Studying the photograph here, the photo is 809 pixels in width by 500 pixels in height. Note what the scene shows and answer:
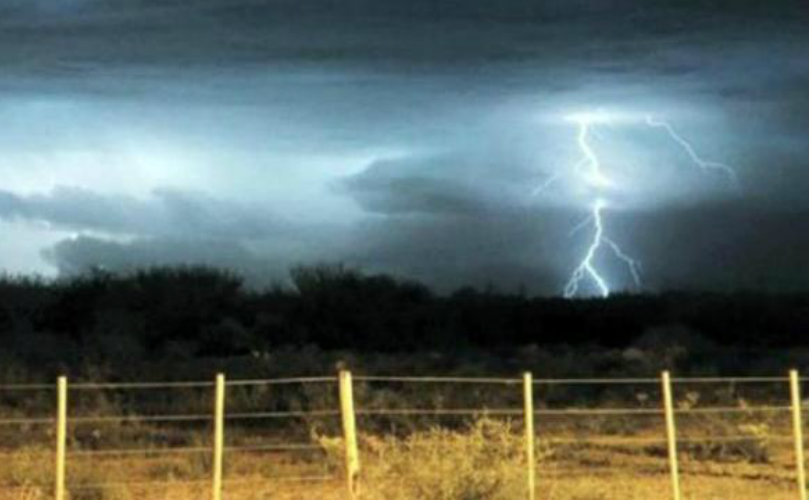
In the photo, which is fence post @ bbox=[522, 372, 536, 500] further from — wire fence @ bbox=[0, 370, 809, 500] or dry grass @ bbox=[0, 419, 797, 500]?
dry grass @ bbox=[0, 419, 797, 500]

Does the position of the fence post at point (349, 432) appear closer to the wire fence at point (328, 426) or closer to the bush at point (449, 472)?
the wire fence at point (328, 426)

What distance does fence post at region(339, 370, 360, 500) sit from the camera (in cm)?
2345

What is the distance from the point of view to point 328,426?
35.8 metres

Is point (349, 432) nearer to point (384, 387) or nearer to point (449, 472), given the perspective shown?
point (449, 472)

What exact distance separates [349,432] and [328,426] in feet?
39.5

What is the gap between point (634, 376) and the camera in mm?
47125

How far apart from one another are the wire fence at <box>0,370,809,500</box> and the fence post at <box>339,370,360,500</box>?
2cm

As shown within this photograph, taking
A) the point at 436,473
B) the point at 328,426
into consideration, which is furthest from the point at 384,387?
the point at 436,473

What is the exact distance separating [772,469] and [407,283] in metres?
41.5

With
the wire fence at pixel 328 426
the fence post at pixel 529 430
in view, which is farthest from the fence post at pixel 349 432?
the fence post at pixel 529 430

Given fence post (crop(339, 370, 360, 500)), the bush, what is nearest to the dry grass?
the bush

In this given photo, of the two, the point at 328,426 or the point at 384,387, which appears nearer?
the point at 328,426

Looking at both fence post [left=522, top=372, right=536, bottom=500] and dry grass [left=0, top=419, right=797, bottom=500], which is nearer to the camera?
fence post [left=522, top=372, right=536, bottom=500]

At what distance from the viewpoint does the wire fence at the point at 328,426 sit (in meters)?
26.1
